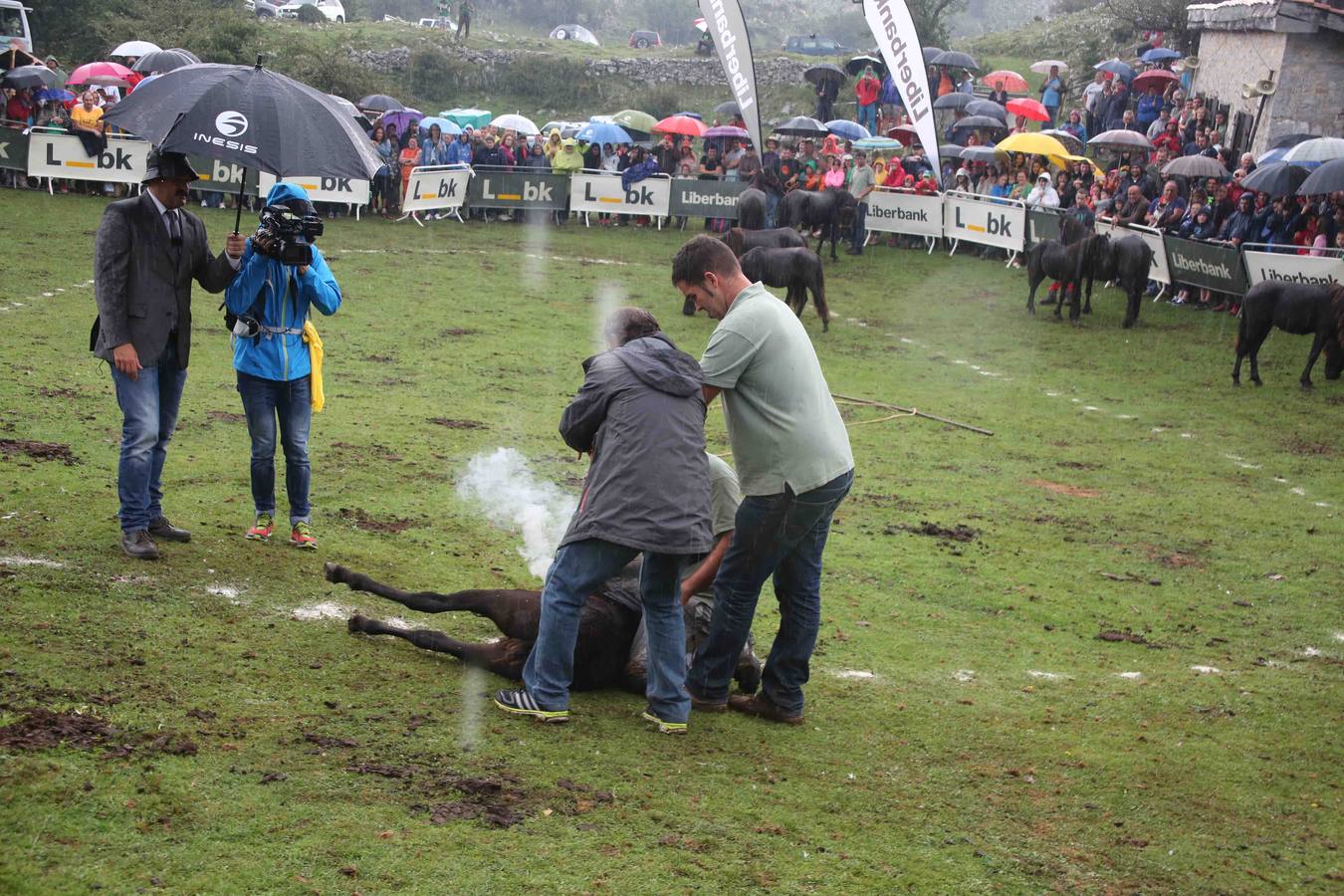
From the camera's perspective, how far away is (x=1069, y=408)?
A: 14953mm

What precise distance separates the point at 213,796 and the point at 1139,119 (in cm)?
3223

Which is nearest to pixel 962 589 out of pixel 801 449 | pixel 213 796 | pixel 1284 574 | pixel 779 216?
pixel 1284 574

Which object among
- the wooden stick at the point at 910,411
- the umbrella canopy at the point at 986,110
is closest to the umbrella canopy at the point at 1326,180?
the wooden stick at the point at 910,411

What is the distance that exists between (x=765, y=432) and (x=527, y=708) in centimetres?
152

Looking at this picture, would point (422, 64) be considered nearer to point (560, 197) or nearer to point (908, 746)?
point (560, 197)

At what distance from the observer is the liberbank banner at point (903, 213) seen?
88.5 ft

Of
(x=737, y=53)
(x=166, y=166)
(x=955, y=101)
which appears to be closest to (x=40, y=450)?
(x=166, y=166)

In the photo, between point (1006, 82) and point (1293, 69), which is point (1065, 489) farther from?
point (1006, 82)

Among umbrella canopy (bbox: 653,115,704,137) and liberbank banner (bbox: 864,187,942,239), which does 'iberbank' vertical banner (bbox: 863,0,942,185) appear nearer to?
liberbank banner (bbox: 864,187,942,239)

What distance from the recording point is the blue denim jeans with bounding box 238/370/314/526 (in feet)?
23.1

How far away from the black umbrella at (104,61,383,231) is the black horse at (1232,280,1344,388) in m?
13.1

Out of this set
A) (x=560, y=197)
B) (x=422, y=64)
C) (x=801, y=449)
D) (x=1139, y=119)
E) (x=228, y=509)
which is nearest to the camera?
(x=801, y=449)

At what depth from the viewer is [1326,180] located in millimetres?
17969

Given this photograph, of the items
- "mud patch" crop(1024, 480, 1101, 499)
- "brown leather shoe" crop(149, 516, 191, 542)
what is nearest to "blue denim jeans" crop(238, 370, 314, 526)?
"brown leather shoe" crop(149, 516, 191, 542)
